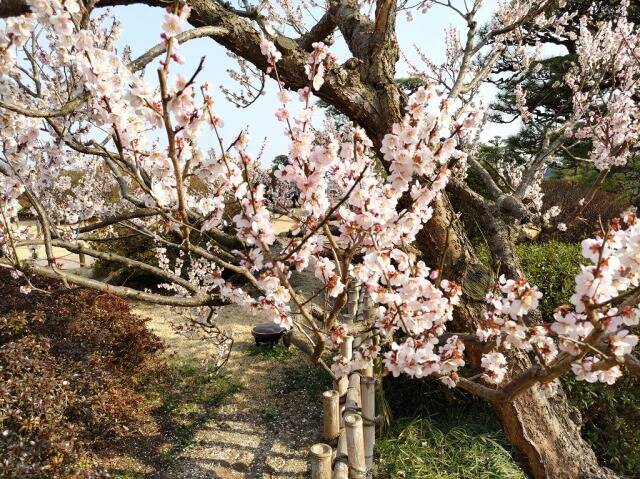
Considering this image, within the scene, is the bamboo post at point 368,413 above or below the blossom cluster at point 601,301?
below

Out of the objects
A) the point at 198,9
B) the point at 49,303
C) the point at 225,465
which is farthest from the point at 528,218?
the point at 49,303

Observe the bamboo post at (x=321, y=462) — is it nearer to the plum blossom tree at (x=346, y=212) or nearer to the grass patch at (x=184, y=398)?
the plum blossom tree at (x=346, y=212)

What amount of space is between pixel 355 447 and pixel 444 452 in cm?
133

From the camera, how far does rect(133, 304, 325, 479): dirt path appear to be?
3611 mm

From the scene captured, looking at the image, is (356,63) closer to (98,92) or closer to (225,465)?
(98,92)

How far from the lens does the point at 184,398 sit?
15.1 feet

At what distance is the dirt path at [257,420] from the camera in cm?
361

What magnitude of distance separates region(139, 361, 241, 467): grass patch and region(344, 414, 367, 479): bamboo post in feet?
6.35

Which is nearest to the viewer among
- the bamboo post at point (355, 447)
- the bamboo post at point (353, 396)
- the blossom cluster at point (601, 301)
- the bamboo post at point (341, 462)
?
the blossom cluster at point (601, 301)

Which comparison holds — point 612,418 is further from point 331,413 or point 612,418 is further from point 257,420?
point 257,420

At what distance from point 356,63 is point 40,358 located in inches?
135

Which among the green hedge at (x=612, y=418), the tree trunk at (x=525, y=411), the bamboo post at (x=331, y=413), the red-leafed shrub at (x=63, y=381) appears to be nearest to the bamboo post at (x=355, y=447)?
the bamboo post at (x=331, y=413)

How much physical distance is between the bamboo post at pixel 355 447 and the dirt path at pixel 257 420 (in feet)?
3.89

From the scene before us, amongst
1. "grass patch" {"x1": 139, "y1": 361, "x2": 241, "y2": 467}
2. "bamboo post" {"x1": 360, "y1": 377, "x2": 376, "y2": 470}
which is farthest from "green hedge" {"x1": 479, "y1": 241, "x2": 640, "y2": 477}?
"grass patch" {"x1": 139, "y1": 361, "x2": 241, "y2": 467}
